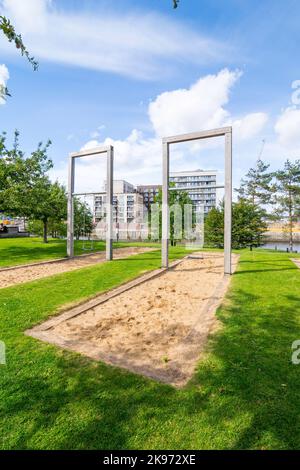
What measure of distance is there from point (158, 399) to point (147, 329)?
1.94 meters

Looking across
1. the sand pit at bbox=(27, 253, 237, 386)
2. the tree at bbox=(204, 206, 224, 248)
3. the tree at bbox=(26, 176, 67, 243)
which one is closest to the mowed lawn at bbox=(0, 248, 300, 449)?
the sand pit at bbox=(27, 253, 237, 386)

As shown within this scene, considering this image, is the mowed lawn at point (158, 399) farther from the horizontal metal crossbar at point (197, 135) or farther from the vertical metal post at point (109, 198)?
the vertical metal post at point (109, 198)

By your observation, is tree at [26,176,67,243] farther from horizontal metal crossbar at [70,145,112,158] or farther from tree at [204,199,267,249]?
tree at [204,199,267,249]

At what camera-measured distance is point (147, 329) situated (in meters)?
4.70

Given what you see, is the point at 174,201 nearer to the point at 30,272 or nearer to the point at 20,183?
the point at 20,183

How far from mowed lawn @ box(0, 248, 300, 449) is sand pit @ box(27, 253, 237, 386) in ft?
0.76

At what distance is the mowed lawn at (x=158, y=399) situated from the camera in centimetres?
228

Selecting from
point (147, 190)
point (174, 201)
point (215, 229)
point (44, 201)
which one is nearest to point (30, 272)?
point (44, 201)

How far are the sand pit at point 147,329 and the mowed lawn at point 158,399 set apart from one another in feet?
0.76

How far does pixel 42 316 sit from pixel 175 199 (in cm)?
2420

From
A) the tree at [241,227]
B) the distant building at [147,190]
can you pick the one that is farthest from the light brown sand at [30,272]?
the distant building at [147,190]
